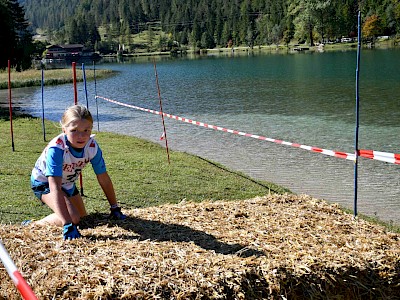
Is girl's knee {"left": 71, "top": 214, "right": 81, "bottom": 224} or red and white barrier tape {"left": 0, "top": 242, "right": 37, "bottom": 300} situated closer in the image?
red and white barrier tape {"left": 0, "top": 242, "right": 37, "bottom": 300}

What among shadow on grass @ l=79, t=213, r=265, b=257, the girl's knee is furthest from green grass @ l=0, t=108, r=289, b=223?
shadow on grass @ l=79, t=213, r=265, b=257

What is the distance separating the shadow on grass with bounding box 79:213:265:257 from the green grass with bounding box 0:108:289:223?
8.49ft

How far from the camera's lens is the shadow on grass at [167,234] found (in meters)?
4.79

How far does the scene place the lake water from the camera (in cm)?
1267

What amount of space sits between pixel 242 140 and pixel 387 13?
124010 mm

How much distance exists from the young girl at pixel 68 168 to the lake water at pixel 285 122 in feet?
20.9

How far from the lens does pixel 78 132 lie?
17.7 feet

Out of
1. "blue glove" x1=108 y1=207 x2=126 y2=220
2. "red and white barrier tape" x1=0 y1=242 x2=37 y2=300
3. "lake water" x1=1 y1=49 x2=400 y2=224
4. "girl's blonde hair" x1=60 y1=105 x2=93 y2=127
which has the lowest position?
"lake water" x1=1 y1=49 x2=400 y2=224

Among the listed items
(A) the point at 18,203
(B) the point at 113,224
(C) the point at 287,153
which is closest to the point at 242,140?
(C) the point at 287,153

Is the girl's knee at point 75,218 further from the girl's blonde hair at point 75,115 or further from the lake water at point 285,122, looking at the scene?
the lake water at point 285,122

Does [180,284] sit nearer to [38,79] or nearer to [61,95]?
[61,95]

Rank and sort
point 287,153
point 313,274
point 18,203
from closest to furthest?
point 313,274 → point 18,203 → point 287,153

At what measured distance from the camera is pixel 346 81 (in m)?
43.8

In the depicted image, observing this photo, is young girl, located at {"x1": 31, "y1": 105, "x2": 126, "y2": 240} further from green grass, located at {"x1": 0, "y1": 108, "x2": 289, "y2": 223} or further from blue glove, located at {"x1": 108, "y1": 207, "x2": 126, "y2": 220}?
green grass, located at {"x1": 0, "y1": 108, "x2": 289, "y2": 223}
